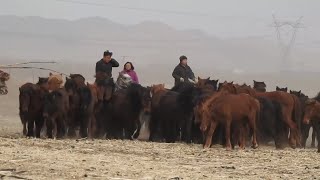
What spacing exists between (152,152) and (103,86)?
6031 millimetres

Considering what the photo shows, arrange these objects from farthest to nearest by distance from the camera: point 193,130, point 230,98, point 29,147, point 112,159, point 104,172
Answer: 1. point 193,130
2. point 230,98
3. point 29,147
4. point 112,159
5. point 104,172

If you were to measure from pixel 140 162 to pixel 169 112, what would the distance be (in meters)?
7.36

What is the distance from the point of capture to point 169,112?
20047mm

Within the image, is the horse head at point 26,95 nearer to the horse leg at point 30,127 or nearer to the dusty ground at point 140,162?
the horse leg at point 30,127

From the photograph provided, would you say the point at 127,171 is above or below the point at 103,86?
below

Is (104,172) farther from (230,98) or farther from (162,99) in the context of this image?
(162,99)

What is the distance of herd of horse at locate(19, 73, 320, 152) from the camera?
16844mm

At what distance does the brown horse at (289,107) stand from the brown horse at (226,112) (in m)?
1.68

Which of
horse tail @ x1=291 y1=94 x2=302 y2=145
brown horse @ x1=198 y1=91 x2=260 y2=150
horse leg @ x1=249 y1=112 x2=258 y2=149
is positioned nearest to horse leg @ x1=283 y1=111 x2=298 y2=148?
horse tail @ x1=291 y1=94 x2=302 y2=145

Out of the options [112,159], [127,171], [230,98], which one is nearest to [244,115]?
[230,98]

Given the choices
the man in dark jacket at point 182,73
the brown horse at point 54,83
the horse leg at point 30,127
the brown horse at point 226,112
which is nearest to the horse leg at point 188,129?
the brown horse at point 226,112

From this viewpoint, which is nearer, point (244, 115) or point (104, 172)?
point (104, 172)

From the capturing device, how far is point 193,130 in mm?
19625

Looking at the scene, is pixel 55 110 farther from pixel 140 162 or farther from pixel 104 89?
pixel 140 162
